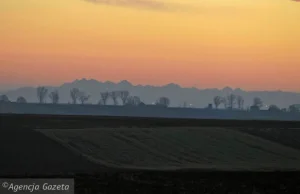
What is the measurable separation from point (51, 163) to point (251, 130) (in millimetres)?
13837

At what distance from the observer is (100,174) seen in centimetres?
2017

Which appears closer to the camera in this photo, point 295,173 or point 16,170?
point 16,170

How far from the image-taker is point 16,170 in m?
19.5

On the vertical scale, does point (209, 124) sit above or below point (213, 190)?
above

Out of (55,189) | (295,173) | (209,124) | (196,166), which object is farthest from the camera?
(209,124)

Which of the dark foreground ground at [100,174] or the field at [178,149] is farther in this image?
the field at [178,149]

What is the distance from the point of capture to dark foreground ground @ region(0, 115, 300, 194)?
56.1 feet

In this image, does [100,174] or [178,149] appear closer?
[100,174]

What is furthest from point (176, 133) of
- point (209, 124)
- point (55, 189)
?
point (55, 189)

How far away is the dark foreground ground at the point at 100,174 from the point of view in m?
17.1

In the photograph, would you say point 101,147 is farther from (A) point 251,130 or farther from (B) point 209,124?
(A) point 251,130

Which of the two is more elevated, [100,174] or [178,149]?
[178,149]

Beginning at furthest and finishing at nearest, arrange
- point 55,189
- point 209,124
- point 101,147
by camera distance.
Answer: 1. point 209,124
2. point 101,147
3. point 55,189

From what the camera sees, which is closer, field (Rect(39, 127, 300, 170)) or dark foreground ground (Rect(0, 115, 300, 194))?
dark foreground ground (Rect(0, 115, 300, 194))
